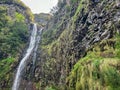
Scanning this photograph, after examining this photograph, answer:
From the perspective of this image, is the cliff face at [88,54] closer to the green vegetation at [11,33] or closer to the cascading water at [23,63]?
the cascading water at [23,63]

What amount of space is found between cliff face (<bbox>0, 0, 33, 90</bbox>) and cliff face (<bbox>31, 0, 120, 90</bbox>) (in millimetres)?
5125

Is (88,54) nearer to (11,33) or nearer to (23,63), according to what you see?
(23,63)

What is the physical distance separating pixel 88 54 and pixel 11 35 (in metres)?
31.7

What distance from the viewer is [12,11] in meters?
62.0

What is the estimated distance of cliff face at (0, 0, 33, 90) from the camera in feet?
137

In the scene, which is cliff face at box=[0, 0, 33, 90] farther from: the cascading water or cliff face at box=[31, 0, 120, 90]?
cliff face at box=[31, 0, 120, 90]

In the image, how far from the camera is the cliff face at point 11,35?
41.9m

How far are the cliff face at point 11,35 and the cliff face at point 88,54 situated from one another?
5.13 metres

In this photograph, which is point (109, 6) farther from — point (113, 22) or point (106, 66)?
point (106, 66)

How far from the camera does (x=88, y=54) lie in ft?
78.6

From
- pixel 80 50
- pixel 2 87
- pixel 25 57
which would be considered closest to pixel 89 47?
pixel 80 50

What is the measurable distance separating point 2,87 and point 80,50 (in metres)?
16.8

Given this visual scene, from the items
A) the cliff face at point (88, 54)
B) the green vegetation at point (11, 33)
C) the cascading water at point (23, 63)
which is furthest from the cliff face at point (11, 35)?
the cliff face at point (88, 54)

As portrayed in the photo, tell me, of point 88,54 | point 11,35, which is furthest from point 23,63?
point 88,54
